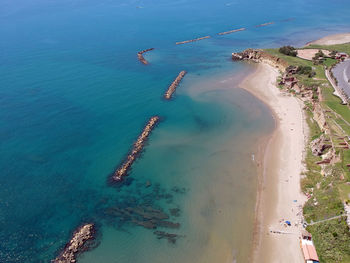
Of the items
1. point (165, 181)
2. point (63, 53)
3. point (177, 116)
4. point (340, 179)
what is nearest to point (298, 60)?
point (177, 116)

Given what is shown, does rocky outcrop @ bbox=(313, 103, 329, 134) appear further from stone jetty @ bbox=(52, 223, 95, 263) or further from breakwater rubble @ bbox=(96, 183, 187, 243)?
stone jetty @ bbox=(52, 223, 95, 263)

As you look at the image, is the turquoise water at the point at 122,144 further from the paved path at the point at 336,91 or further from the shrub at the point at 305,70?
the shrub at the point at 305,70

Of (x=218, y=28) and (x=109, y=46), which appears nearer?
(x=109, y=46)

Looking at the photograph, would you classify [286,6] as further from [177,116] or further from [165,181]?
[165,181]

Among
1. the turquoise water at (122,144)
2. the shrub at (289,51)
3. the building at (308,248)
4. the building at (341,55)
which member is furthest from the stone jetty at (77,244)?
the building at (341,55)

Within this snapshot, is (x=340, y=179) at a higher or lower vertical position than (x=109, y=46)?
lower

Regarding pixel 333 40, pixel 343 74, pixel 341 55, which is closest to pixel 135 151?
pixel 343 74

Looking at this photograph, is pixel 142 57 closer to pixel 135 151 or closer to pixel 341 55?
pixel 135 151

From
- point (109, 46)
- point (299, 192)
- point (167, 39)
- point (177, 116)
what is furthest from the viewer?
point (167, 39)
